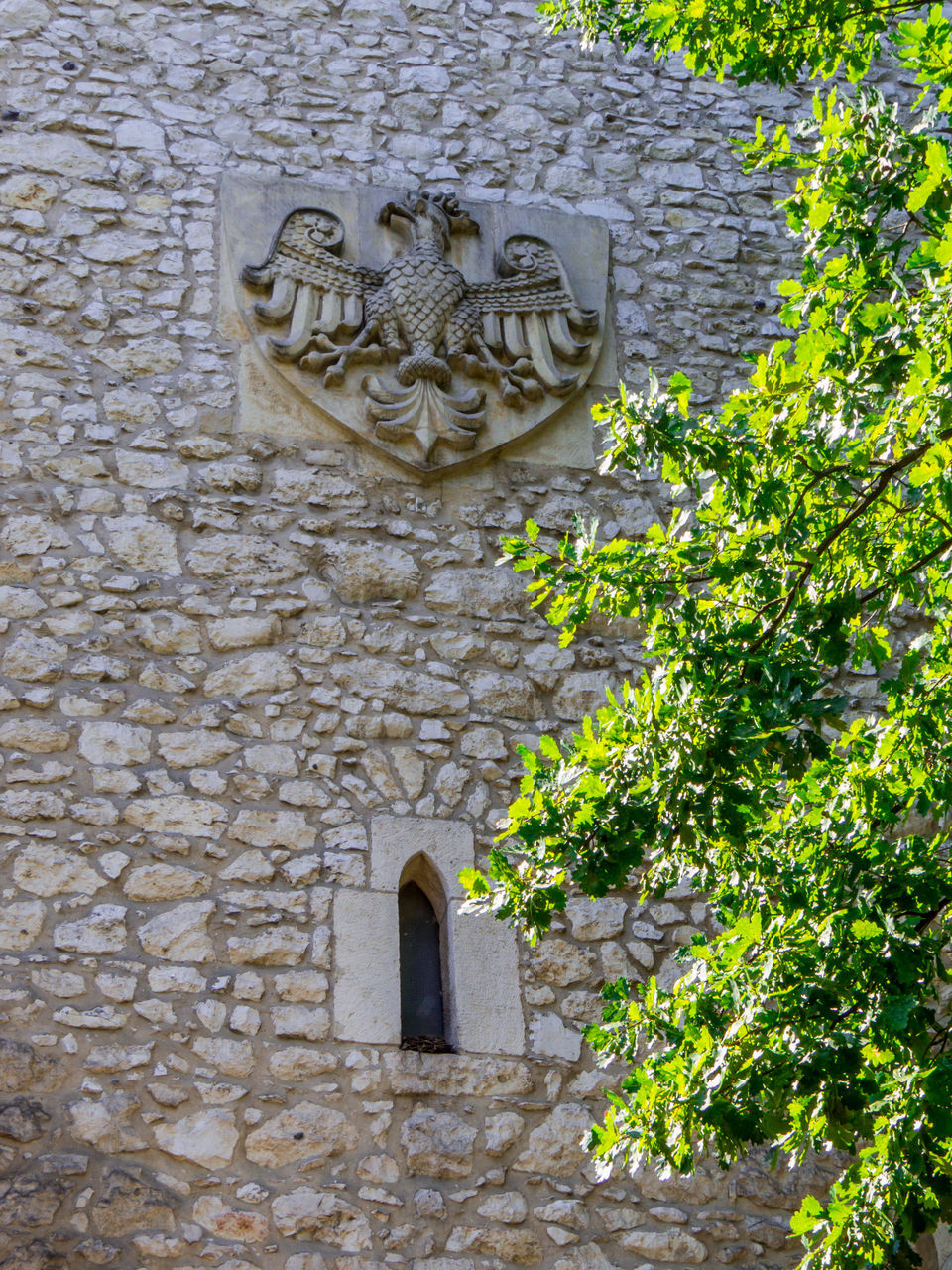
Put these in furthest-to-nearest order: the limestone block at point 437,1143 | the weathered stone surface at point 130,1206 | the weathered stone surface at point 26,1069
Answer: the limestone block at point 437,1143
the weathered stone surface at point 26,1069
the weathered stone surface at point 130,1206

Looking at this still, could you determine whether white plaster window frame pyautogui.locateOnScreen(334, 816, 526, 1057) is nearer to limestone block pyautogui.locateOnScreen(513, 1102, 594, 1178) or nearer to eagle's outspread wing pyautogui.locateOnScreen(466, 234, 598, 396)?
limestone block pyautogui.locateOnScreen(513, 1102, 594, 1178)

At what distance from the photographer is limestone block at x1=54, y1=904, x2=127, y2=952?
425 centimetres

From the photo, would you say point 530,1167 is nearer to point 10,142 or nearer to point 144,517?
point 144,517

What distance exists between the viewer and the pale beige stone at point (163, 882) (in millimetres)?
4379

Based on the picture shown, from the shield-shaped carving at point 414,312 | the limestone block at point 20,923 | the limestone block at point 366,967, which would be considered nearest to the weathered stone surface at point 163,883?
the limestone block at point 20,923

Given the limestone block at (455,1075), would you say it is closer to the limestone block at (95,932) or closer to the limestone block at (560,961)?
the limestone block at (560,961)

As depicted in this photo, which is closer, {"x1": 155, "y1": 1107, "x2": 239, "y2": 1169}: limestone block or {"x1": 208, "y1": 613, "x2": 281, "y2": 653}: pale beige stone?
{"x1": 155, "y1": 1107, "x2": 239, "y2": 1169}: limestone block

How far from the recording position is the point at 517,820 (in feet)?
10.7

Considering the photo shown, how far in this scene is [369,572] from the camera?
5.06 meters

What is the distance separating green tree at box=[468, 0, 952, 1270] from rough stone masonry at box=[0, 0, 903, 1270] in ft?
3.60

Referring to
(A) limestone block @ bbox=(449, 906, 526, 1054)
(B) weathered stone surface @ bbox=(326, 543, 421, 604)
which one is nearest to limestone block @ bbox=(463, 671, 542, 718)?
(B) weathered stone surface @ bbox=(326, 543, 421, 604)

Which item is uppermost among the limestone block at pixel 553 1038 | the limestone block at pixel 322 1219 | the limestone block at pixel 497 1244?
the limestone block at pixel 553 1038

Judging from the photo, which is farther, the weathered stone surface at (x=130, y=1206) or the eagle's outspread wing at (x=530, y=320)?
the eagle's outspread wing at (x=530, y=320)

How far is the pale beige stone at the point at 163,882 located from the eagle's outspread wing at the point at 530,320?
6.69 feet
